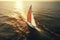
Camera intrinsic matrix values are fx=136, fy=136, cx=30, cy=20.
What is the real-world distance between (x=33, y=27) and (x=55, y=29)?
228 inches

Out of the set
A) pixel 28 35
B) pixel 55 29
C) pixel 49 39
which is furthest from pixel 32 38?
pixel 55 29

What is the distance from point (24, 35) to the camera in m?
30.4

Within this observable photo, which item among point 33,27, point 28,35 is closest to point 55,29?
point 33,27

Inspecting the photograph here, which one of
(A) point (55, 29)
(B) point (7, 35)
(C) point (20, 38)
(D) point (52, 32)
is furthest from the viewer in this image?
(A) point (55, 29)

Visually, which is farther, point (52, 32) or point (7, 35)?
point (52, 32)

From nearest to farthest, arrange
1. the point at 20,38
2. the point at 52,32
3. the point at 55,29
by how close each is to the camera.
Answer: the point at 20,38
the point at 52,32
the point at 55,29

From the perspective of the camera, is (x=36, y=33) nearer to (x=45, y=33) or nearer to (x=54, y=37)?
(x=45, y=33)

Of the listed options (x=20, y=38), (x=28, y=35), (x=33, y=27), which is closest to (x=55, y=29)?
(x=33, y=27)

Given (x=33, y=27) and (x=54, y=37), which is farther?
(x=33, y=27)

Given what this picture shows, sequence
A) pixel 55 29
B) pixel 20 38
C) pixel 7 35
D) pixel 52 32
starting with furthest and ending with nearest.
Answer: pixel 55 29
pixel 52 32
pixel 7 35
pixel 20 38

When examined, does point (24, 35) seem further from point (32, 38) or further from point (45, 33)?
point (45, 33)

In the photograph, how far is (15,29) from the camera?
34.8 m

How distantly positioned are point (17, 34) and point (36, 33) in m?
4.57

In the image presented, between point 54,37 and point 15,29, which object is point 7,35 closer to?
point 15,29
